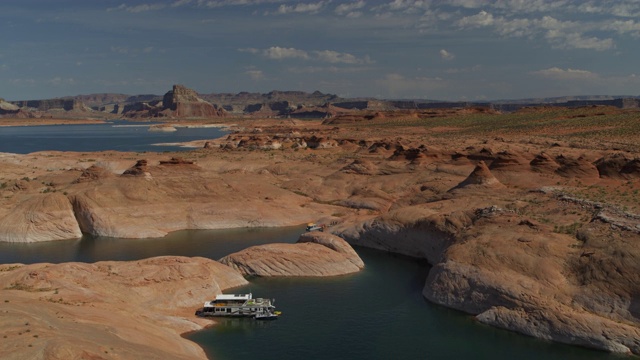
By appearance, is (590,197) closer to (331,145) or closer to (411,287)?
(411,287)

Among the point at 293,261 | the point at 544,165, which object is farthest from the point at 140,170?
the point at 544,165

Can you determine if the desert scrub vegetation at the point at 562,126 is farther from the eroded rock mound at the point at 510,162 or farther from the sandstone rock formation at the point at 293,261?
the sandstone rock formation at the point at 293,261

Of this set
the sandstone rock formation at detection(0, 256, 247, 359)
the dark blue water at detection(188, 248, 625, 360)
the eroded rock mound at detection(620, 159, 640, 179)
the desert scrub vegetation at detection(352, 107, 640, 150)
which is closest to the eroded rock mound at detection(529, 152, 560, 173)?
the eroded rock mound at detection(620, 159, 640, 179)

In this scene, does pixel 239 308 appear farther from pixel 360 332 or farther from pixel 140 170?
pixel 140 170

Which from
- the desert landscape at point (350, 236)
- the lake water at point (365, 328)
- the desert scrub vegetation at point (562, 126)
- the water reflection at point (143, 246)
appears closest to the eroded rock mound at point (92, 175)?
the desert landscape at point (350, 236)

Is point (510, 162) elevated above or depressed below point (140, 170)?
above
